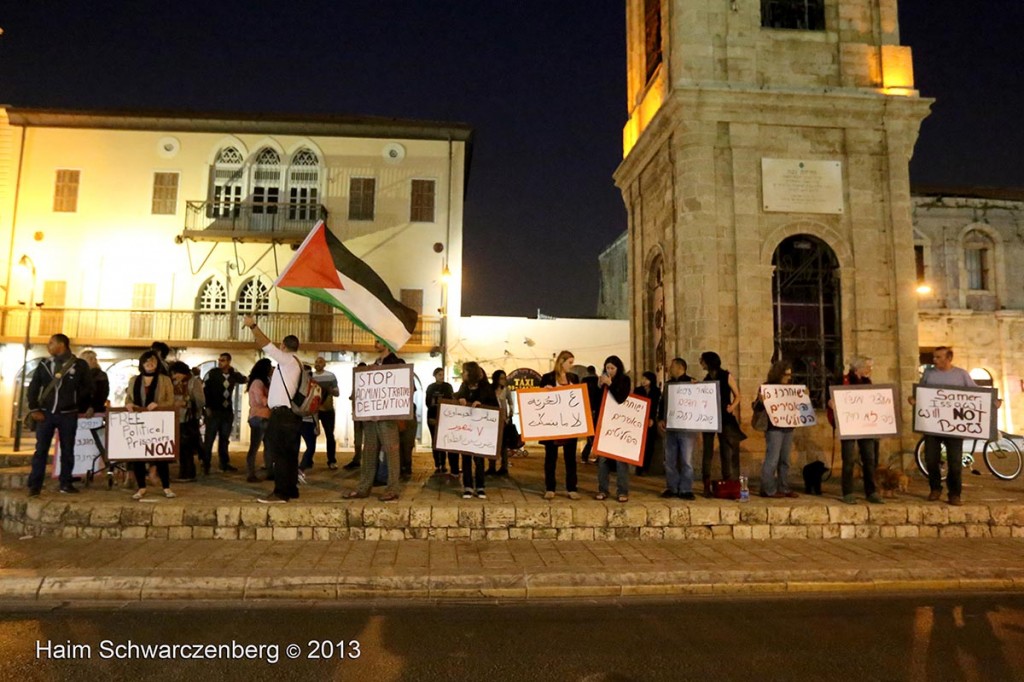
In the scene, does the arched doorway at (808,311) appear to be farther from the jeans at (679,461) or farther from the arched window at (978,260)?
the arched window at (978,260)

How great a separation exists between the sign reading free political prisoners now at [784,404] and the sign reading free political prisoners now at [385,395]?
491 cm

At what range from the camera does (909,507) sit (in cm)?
817

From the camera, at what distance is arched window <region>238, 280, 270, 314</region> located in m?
23.5

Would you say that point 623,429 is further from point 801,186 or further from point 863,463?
point 801,186

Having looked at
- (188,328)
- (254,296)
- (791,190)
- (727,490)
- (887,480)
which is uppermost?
(791,190)

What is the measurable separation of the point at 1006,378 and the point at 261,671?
29.9m

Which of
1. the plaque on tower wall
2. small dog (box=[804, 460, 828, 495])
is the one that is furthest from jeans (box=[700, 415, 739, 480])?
the plaque on tower wall

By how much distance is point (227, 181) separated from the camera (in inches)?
944

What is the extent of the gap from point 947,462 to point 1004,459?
524cm

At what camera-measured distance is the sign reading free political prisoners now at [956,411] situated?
8.44 m

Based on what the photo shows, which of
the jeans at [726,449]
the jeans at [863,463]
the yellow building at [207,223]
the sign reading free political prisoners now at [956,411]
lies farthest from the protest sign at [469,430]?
the yellow building at [207,223]

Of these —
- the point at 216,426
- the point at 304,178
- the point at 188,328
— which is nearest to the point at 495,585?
the point at 216,426

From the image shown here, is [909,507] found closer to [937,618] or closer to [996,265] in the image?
[937,618]

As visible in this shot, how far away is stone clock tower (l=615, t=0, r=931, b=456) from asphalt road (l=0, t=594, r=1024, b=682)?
5.98 metres
